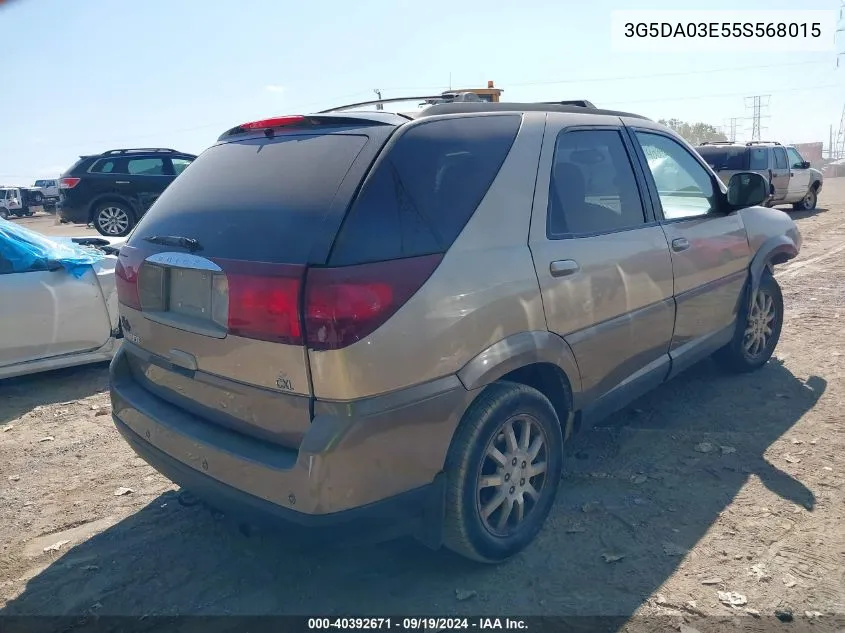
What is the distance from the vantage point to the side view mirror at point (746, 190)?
4.18 metres

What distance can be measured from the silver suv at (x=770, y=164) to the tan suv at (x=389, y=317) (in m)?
13.8

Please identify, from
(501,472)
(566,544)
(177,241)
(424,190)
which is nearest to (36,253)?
(177,241)

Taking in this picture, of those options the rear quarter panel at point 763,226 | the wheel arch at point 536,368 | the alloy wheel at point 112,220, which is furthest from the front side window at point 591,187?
the alloy wheel at point 112,220

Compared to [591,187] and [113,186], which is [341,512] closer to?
[591,187]

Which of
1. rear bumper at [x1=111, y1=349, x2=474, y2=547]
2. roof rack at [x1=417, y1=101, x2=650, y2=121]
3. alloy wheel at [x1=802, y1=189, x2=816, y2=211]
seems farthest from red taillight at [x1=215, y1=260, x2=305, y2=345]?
alloy wheel at [x1=802, y1=189, x2=816, y2=211]

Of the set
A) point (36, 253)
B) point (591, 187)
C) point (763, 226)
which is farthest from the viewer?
point (36, 253)

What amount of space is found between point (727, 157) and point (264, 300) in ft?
53.5

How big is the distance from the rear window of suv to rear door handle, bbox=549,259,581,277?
1448 centimetres

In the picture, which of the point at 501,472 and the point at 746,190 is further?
the point at 746,190

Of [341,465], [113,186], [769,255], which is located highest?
[113,186]

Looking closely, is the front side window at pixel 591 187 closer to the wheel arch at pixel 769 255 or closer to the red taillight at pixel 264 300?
the red taillight at pixel 264 300

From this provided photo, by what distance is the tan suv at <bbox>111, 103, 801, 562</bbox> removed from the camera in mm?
2184

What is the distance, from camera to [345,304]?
2.12 metres

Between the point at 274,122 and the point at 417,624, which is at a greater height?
the point at 274,122
